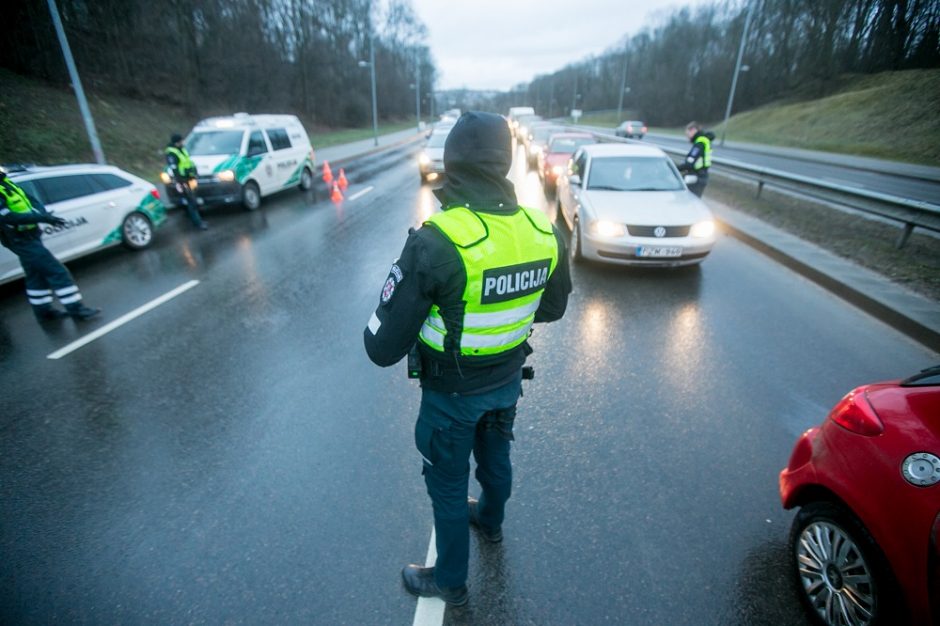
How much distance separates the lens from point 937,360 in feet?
14.3

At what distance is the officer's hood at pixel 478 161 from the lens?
1.77 m

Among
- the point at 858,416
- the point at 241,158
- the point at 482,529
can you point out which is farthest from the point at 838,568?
the point at 241,158

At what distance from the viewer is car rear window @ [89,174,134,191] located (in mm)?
7457

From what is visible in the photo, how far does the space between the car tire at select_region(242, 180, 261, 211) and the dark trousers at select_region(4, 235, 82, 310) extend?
6.36 m

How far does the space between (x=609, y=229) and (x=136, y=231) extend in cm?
820

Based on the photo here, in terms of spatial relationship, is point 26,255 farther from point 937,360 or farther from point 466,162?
point 937,360

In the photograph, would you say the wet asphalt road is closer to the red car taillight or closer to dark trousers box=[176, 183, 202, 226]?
the red car taillight

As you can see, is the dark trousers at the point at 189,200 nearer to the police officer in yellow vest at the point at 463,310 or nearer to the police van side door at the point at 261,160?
the police van side door at the point at 261,160

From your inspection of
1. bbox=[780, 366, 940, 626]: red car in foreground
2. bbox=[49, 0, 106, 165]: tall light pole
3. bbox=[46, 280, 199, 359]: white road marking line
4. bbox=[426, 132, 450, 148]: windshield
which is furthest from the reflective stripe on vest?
bbox=[49, 0, 106, 165]: tall light pole

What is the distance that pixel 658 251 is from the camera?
6219mm

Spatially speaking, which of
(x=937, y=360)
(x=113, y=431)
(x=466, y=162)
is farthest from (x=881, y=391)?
(x=113, y=431)

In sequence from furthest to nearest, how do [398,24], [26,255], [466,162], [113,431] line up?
1. [398,24]
2. [26,255]
3. [113,431]
4. [466,162]

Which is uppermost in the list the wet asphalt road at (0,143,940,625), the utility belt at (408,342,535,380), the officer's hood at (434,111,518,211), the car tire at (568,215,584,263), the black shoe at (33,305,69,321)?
the officer's hood at (434,111,518,211)

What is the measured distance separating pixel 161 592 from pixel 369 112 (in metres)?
57.1
